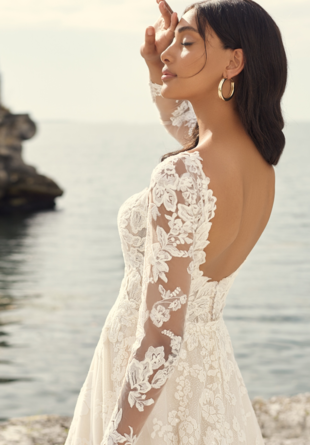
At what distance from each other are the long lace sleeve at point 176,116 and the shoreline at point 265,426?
2445 millimetres

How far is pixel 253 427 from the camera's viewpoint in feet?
6.74

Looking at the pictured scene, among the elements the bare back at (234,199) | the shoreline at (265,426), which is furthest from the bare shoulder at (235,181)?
the shoreline at (265,426)

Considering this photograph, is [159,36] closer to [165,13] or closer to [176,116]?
[165,13]

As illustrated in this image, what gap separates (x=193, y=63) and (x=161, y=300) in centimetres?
78

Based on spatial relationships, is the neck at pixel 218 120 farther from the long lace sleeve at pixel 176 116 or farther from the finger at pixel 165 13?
the long lace sleeve at pixel 176 116

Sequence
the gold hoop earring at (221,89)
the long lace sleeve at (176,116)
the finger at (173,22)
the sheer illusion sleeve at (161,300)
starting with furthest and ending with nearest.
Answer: the long lace sleeve at (176,116)
the finger at (173,22)
the gold hoop earring at (221,89)
the sheer illusion sleeve at (161,300)

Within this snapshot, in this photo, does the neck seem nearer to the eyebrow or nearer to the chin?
the chin

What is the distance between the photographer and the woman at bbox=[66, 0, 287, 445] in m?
1.59

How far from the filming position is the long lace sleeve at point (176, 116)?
106 inches

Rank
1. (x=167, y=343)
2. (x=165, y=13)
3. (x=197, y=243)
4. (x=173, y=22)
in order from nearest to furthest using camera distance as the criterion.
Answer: (x=167, y=343), (x=197, y=243), (x=173, y=22), (x=165, y=13)

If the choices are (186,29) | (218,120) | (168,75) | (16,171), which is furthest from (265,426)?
(16,171)

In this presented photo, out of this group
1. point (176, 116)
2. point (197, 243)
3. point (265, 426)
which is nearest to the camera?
point (197, 243)

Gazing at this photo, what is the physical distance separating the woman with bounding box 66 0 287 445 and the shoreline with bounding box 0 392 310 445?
2153 mm

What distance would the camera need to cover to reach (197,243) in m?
1.72
